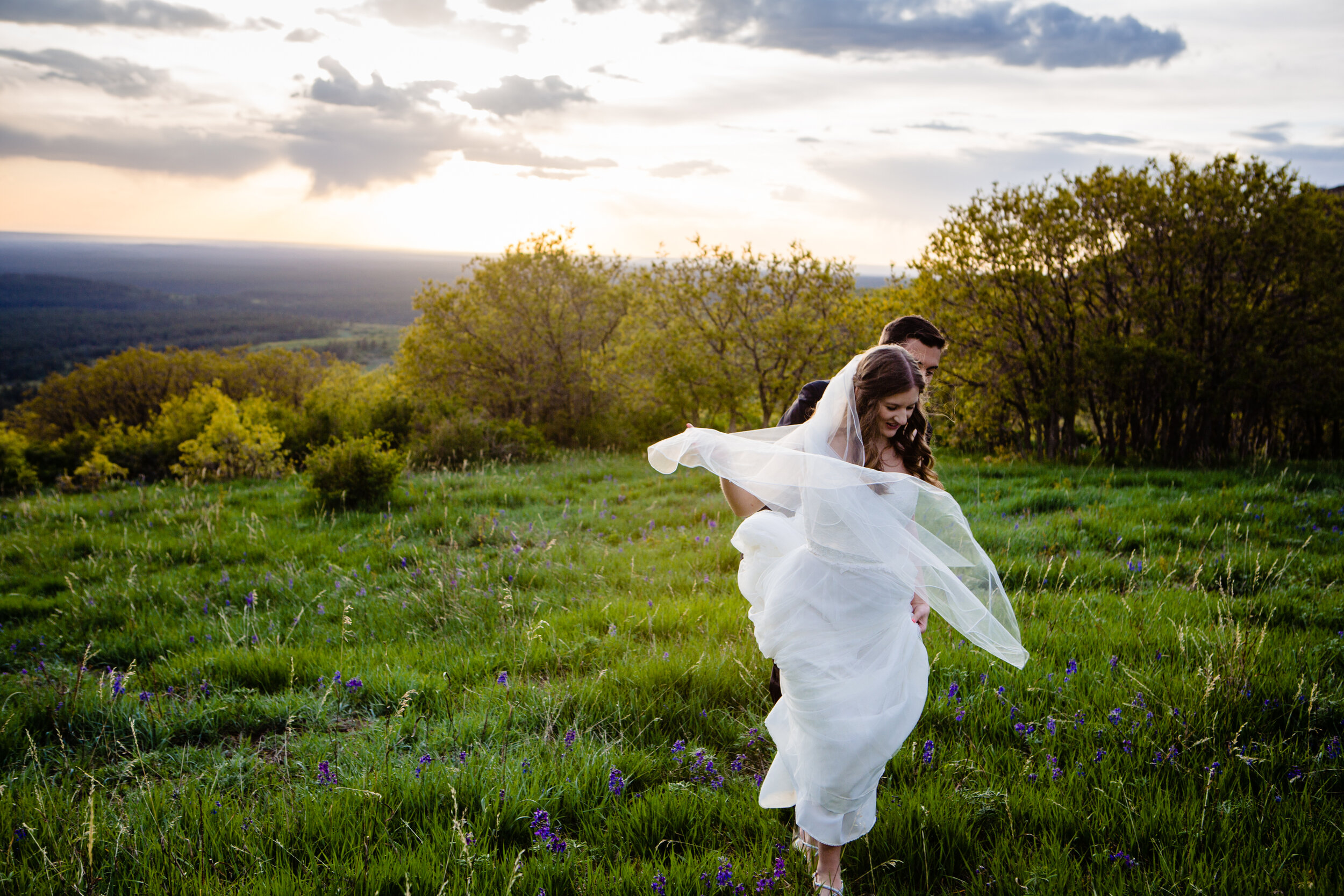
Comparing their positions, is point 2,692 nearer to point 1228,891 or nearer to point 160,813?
point 160,813

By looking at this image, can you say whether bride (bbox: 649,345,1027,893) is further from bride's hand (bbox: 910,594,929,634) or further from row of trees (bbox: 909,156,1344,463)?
row of trees (bbox: 909,156,1344,463)

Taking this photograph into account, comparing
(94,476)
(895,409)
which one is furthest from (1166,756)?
(94,476)

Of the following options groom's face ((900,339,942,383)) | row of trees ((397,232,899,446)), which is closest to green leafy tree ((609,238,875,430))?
row of trees ((397,232,899,446))

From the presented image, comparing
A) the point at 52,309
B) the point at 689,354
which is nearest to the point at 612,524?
the point at 689,354

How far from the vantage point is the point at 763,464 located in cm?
288

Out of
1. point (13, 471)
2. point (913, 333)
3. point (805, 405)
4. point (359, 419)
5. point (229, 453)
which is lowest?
point (13, 471)

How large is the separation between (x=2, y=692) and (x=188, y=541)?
11.1 ft

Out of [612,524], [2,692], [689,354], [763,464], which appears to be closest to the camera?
[763,464]

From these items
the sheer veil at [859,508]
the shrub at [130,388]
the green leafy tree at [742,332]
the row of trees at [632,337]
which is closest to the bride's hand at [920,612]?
the sheer veil at [859,508]

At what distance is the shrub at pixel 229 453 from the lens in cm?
1225

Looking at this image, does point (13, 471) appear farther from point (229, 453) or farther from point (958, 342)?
point (958, 342)

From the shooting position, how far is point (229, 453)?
1263 centimetres

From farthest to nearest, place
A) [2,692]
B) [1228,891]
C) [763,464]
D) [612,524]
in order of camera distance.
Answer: [612,524], [2,692], [763,464], [1228,891]

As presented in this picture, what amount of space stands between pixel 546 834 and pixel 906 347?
3.24 metres
